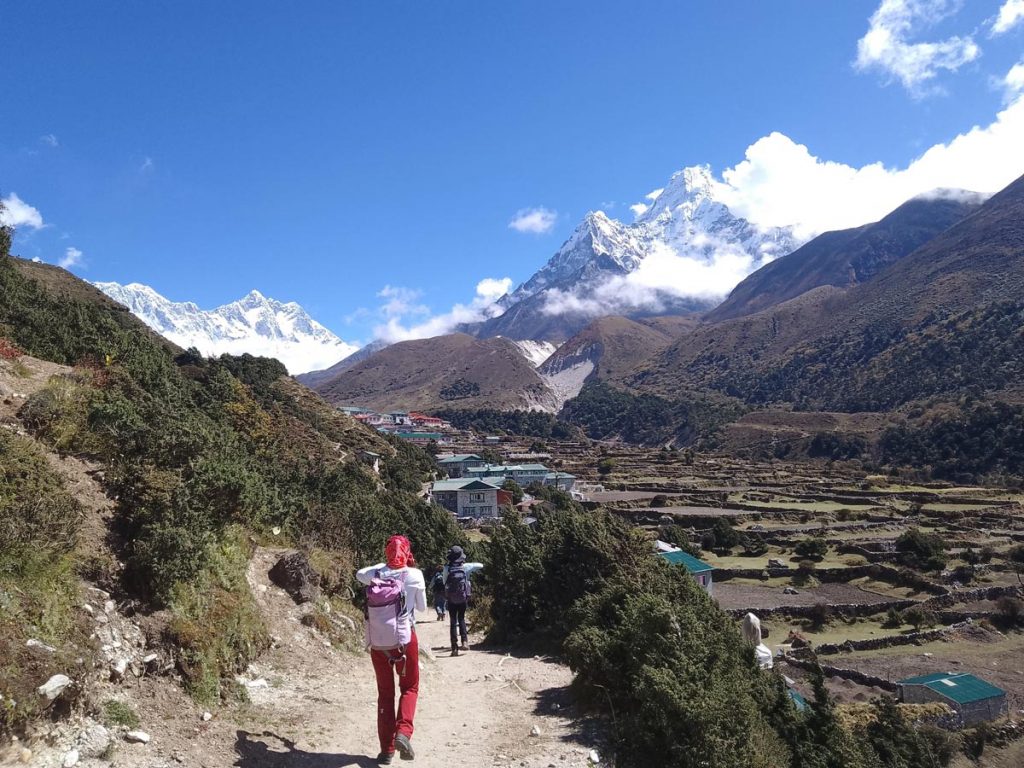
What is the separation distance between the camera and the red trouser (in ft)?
16.9

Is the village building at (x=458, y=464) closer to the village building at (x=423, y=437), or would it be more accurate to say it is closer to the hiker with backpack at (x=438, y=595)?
the village building at (x=423, y=437)

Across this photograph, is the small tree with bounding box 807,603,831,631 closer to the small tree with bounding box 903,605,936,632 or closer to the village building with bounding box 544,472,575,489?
the small tree with bounding box 903,605,936,632

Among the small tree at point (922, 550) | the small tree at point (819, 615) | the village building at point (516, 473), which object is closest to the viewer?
the small tree at point (819, 615)

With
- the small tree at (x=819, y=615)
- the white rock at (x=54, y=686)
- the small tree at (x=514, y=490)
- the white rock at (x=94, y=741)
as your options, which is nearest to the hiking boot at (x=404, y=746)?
the white rock at (x=94, y=741)

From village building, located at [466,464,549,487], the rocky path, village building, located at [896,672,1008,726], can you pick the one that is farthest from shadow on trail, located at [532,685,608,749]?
Result: village building, located at [466,464,549,487]

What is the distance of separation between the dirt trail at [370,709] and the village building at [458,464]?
68625 millimetres

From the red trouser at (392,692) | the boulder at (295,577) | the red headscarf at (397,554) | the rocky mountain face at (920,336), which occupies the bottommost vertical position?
the red trouser at (392,692)

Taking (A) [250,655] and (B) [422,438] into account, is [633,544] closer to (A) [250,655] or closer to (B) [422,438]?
(A) [250,655]

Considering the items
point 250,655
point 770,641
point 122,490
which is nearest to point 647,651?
point 250,655

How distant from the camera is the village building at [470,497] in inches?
2293

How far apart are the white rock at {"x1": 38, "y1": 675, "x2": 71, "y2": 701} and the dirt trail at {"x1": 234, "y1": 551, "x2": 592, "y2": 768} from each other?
1299 millimetres

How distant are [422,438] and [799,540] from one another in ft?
246

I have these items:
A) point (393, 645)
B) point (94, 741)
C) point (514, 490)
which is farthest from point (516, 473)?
point (94, 741)

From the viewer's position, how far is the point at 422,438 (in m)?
114
